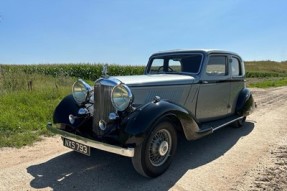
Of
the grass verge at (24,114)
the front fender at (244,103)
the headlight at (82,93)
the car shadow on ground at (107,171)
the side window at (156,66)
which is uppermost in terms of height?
the side window at (156,66)

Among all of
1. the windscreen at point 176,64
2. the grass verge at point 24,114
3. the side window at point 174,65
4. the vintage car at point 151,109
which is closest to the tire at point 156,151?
the vintage car at point 151,109

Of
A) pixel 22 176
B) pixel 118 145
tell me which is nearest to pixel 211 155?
pixel 118 145

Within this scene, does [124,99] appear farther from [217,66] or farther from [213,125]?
[217,66]

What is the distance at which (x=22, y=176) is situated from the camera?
384 centimetres

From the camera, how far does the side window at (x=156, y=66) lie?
5.93 metres

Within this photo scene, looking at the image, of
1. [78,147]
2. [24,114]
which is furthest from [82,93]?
[24,114]

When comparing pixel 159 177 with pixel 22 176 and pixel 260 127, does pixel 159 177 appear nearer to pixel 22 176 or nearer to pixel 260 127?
pixel 22 176

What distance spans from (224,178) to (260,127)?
3.53m

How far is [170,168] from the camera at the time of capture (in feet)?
13.7

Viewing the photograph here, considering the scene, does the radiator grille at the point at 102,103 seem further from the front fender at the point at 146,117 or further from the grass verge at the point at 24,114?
Answer: the grass verge at the point at 24,114

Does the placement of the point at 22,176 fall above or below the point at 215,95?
below

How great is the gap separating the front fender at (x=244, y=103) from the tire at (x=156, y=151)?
2.87 metres

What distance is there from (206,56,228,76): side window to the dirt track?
1381 millimetres

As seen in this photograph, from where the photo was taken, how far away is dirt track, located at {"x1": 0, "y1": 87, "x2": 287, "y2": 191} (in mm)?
3611
